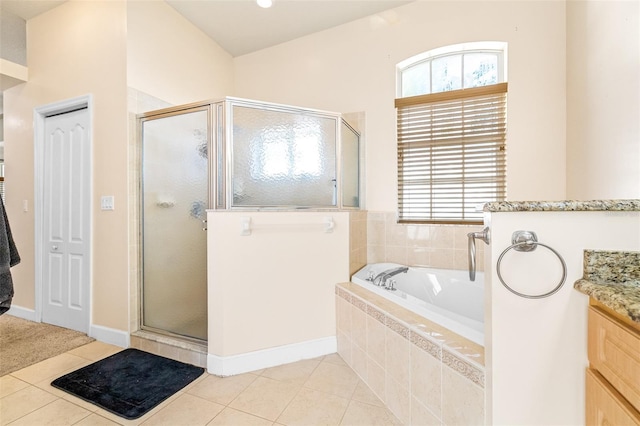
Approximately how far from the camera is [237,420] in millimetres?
1339

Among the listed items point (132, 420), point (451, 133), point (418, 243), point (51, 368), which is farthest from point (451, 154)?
point (51, 368)

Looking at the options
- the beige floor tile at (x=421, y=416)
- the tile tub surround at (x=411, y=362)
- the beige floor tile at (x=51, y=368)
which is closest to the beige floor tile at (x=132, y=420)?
the beige floor tile at (x=51, y=368)

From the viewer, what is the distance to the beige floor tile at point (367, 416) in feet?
4.31

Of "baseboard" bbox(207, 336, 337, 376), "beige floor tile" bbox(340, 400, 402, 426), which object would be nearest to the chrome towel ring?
"beige floor tile" bbox(340, 400, 402, 426)

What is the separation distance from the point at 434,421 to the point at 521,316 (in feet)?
2.13

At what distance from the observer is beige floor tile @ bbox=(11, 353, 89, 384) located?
1.69 metres

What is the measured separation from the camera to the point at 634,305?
0.59 m

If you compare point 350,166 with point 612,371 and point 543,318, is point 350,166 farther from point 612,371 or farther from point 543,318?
point 612,371

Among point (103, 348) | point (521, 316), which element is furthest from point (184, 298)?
point (521, 316)

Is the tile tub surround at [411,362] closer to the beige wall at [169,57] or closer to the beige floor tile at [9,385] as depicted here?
the beige floor tile at [9,385]

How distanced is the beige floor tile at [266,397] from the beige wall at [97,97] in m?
1.21

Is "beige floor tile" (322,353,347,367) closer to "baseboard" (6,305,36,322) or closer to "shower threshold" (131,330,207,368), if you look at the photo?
"shower threshold" (131,330,207,368)

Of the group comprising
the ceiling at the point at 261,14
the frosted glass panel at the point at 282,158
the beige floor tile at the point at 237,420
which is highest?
the ceiling at the point at 261,14

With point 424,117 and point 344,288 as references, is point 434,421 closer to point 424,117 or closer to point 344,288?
point 344,288
